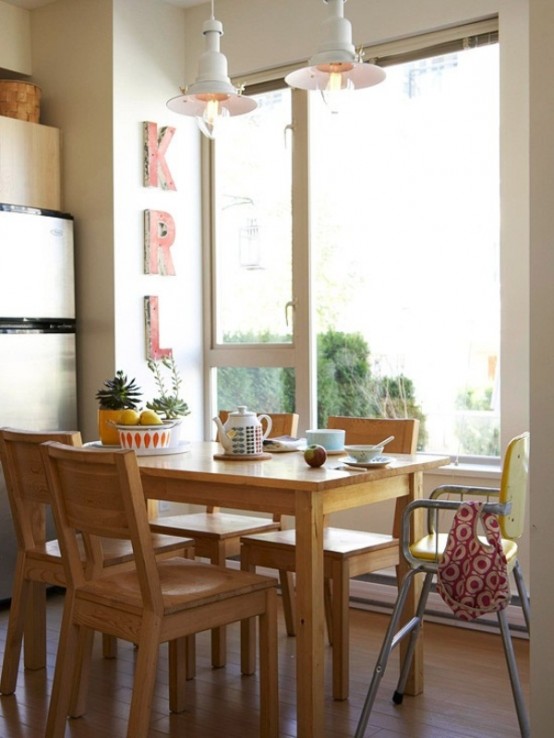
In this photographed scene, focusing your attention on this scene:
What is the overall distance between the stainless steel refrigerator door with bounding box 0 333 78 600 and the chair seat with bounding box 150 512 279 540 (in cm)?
84

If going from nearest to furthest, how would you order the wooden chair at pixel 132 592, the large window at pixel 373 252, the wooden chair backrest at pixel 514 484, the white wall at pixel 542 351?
the white wall at pixel 542 351 < the wooden chair at pixel 132 592 < the wooden chair backrest at pixel 514 484 < the large window at pixel 373 252

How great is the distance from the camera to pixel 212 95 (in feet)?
10.3

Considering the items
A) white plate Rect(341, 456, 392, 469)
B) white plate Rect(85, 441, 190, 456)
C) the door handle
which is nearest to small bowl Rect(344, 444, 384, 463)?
white plate Rect(341, 456, 392, 469)

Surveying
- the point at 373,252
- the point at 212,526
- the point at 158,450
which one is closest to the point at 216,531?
the point at 212,526

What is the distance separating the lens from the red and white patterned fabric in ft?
8.07

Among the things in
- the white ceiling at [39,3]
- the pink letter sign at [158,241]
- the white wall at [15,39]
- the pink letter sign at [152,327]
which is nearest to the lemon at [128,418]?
the pink letter sign at [152,327]

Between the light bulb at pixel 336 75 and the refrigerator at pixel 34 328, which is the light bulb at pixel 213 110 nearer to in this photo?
the light bulb at pixel 336 75

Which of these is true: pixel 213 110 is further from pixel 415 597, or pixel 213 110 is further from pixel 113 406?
pixel 415 597

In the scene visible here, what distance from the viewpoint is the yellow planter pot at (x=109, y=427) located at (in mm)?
3291

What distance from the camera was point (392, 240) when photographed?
4.26 m

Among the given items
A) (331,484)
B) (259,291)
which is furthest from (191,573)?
(259,291)

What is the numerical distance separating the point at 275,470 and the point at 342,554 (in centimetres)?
44

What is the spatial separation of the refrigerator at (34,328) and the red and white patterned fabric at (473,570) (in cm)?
231

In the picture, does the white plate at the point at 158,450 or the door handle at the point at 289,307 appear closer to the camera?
the white plate at the point at 158,450
